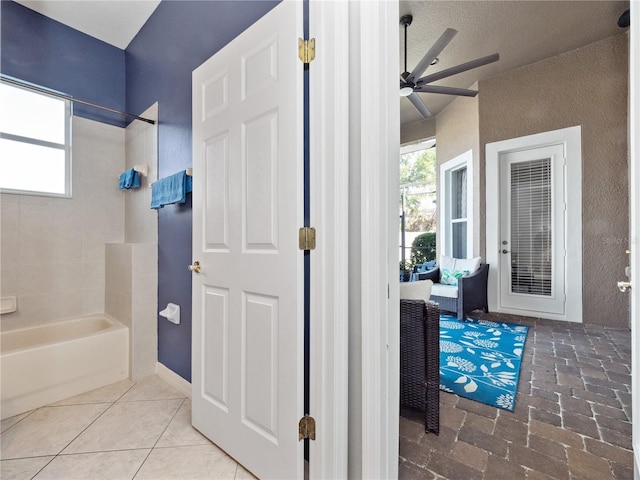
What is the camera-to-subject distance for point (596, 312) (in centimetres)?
336

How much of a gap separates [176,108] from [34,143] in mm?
1473

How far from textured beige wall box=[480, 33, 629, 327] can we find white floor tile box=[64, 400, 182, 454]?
4.40 metres

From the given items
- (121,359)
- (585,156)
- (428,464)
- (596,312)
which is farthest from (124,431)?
(585,156)

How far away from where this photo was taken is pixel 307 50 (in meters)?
1.22

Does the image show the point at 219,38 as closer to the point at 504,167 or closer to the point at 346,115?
the point at 346,115

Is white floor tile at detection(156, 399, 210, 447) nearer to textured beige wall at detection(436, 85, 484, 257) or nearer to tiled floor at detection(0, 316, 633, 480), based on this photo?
tiled floor at detection(0, 316, 633, 480)

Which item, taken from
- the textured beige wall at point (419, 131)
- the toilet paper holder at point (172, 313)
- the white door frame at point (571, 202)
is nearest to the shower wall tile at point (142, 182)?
the toilet paper holder at point (172, 313)

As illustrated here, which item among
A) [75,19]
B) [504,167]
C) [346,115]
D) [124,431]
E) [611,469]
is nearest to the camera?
[346,115]

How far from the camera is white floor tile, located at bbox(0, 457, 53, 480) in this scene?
1.39 m

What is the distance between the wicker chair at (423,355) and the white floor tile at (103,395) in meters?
2.03

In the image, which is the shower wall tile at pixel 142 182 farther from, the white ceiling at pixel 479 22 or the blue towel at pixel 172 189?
the white ceiling at pixel 479 22

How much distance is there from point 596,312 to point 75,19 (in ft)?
19.9

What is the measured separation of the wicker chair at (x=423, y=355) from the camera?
1.61m

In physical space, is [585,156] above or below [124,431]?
above
